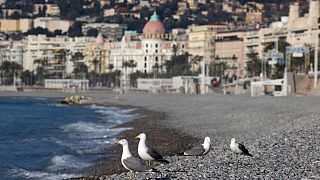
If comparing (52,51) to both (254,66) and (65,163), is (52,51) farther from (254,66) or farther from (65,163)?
(65,163)

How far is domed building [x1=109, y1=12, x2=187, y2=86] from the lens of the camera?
495ft

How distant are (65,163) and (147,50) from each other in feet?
430

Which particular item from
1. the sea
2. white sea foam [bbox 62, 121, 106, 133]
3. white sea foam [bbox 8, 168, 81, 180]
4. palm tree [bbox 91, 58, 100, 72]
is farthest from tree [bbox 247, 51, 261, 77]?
white sea foam [bbox 8, 168, 81, 180]

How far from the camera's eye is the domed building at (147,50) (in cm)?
15075

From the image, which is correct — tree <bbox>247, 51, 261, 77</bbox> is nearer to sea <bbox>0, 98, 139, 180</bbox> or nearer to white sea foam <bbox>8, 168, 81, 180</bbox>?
sea <bbox>0, 98, 139, 180</bbox>

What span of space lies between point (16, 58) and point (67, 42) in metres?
9.58

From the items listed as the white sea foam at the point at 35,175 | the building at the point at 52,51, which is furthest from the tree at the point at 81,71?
the white sea foam at the point at 35,175

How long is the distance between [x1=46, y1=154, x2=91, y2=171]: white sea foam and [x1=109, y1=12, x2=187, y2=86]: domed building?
122734mm

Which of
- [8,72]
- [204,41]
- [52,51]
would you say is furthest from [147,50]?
[52,51]

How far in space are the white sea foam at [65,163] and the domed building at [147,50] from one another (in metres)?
123

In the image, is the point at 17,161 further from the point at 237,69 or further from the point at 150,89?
the point at 237,69

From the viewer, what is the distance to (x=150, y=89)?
116 metres

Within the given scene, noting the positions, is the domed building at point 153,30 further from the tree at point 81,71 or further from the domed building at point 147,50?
the tree at point 81,71

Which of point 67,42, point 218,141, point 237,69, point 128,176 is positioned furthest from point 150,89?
point 128,176
